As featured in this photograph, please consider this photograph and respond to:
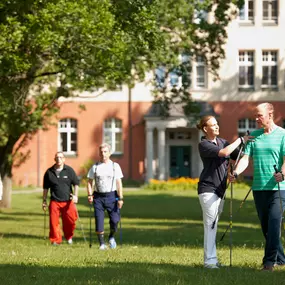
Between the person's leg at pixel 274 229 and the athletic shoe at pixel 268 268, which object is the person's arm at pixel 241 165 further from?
the athletic shoe at pixel 268 268

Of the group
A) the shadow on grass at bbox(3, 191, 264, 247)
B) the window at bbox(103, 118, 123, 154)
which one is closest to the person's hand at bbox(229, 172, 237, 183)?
the shadow on grass at bbox(3, 191, 264, 247)

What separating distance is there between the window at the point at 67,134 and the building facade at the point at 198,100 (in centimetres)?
6

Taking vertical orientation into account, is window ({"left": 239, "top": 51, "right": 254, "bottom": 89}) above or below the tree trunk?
above

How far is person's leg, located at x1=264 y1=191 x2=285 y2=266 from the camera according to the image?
11.6 m

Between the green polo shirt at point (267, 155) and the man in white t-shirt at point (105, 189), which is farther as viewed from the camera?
the man in white t-shirt at point (105, 189)

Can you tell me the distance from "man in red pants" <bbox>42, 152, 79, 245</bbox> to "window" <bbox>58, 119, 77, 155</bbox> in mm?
37842

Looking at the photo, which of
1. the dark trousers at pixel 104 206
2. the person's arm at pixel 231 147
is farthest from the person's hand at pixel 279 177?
the dark trousers at pixel 104 206

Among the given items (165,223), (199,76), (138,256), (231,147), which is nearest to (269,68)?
(199,76)

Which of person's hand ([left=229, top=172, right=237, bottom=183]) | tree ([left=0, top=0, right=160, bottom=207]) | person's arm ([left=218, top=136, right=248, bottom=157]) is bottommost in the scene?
person's hand ([left=229, top=172, right=237, bottom=183])

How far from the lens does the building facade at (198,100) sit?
186ft

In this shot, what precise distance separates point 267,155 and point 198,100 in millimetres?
45114

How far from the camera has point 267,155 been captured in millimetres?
11680

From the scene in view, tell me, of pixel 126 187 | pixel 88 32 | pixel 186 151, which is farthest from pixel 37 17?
pixel 186 151

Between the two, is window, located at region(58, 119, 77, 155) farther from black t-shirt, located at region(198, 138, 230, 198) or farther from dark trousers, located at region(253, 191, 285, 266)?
dark trousers, located at region(253, 191, 285, 266)
